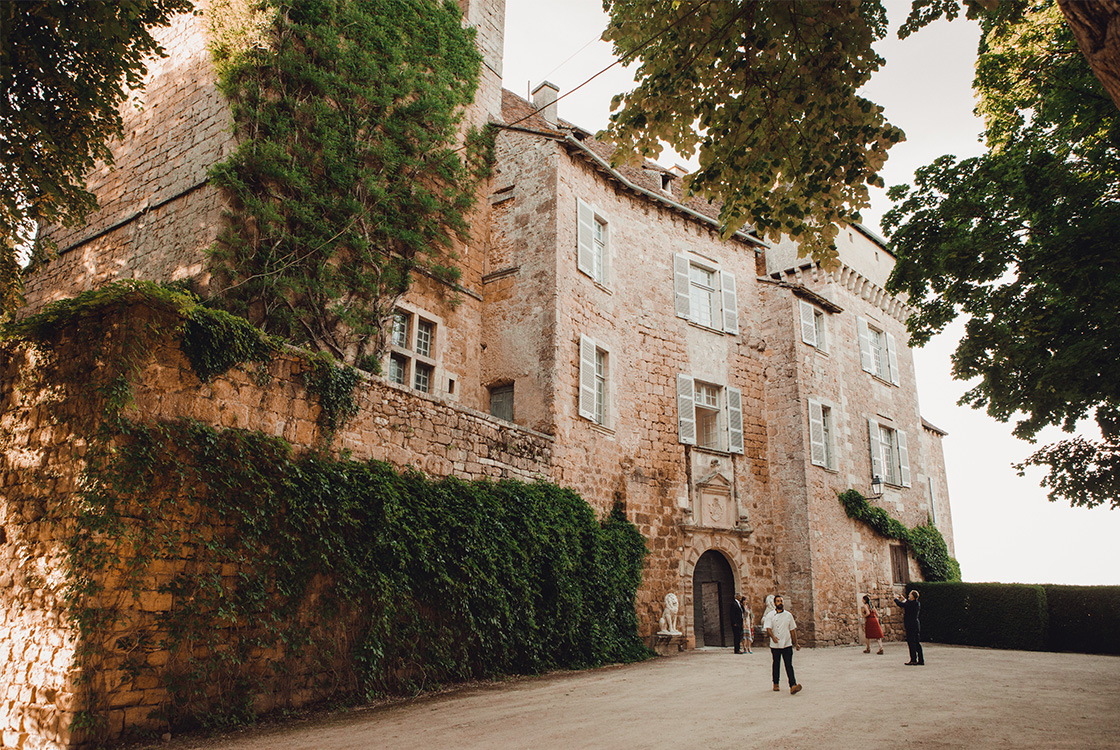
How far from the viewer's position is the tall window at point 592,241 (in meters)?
Answer: 13.7

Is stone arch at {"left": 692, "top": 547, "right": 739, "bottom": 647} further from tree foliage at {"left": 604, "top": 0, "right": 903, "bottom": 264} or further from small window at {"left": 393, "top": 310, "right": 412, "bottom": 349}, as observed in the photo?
tree foliage at {"left": 604, "top": 0, "right": 903, "bottom": 264}

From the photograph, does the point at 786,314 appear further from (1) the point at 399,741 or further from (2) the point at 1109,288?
(1) the point at 399,741

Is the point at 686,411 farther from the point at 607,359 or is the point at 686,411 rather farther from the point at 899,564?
the point at 899,564

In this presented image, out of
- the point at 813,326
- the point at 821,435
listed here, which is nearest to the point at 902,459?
the point at 821,435

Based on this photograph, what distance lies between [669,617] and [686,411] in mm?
4152

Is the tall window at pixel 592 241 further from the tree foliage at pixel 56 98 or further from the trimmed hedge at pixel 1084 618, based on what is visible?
the trimmed hedge at pixel 1084 618

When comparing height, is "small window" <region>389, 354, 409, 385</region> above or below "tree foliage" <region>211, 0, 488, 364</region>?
below

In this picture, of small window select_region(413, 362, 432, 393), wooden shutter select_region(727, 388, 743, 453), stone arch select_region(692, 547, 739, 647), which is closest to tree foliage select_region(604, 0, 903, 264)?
small window select_region(413, 362, 432, 393)

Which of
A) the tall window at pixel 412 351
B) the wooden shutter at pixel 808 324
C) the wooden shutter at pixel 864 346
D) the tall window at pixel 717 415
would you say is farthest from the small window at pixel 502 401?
the wooden shutter at pixel 864 346

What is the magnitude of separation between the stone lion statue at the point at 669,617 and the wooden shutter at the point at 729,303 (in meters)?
6.33

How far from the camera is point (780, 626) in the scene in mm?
8039

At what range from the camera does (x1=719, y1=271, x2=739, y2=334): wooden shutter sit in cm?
1636

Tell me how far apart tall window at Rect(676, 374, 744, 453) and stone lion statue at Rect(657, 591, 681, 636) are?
346 cm

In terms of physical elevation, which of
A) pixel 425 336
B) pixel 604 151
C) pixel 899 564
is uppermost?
pixel 604 151
